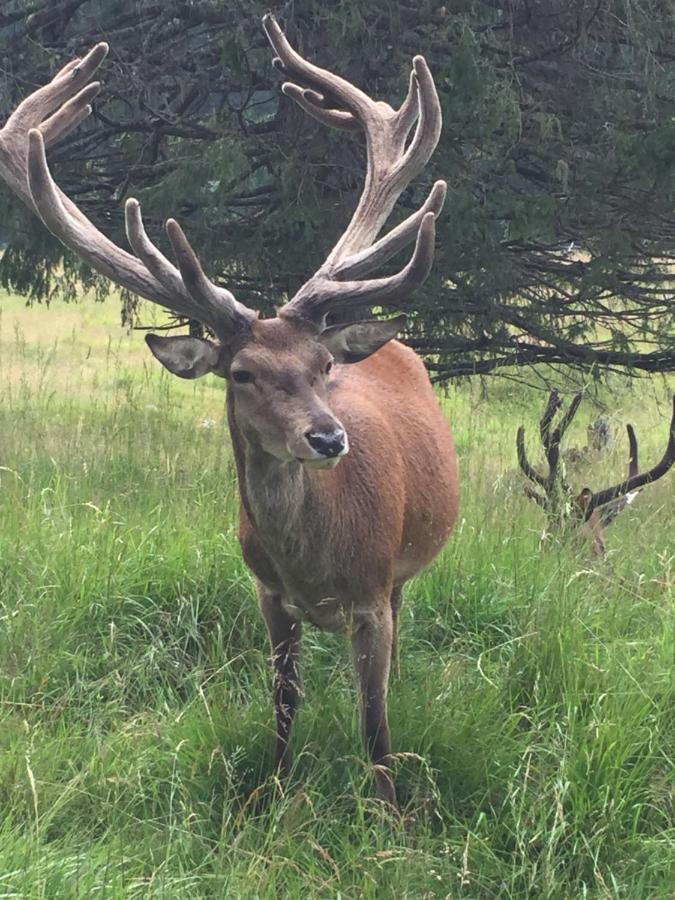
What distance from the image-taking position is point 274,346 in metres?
3.29

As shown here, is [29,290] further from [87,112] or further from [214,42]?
[87,112]

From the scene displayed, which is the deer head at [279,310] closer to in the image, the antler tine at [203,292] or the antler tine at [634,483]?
the antler tine at [203,292]

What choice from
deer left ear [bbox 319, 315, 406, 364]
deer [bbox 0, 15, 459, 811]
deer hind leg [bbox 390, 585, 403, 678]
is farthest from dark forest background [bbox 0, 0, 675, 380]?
deer left ear [bbox 319, 315, 406, 364]

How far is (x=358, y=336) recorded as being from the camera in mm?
3469

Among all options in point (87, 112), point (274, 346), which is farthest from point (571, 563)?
point (87, 112)

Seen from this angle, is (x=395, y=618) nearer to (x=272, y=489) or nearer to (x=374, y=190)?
(x=272, y=489)

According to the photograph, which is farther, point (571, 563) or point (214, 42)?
point (214, 42)

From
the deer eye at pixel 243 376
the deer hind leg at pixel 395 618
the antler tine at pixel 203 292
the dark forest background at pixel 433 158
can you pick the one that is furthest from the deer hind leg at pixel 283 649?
the dark forest background at pixel 433 158

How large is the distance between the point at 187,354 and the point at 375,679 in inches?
45.2

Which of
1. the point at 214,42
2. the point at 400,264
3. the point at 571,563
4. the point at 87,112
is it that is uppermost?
the point at 214,42

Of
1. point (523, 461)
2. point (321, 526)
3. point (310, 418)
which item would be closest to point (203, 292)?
point (310, 418)

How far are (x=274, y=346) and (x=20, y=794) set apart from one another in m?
1.45

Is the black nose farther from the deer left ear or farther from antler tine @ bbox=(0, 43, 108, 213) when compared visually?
antler tine @ bbox=(0, 43, 108, 213)

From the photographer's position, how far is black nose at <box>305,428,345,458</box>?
117 inches
